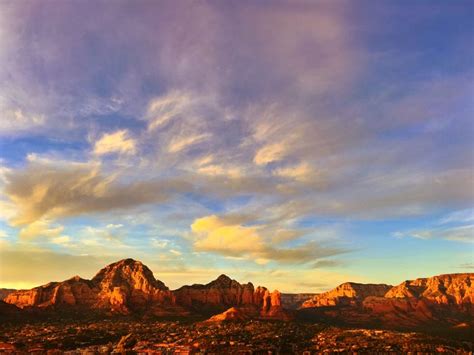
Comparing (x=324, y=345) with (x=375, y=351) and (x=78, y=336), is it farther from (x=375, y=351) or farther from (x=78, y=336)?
(x=78, y=336)

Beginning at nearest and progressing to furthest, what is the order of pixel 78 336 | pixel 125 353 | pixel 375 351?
1. pixel 125 353
2. pixel 375 351
3. pixel 78 336

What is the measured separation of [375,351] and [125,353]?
96424 mm

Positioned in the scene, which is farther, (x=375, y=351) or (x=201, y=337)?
(x=201, y=337)

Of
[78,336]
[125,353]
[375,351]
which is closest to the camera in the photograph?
[125,353]

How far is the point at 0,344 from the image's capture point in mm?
159125

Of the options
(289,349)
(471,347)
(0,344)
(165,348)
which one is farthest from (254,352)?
(471,347)

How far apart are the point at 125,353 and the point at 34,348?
33.3m

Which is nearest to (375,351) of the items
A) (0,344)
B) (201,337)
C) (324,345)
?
(324,345)

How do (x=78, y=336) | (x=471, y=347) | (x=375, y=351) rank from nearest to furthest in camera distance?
1. (x=375, y=351)
2. (x=78, y=336)
3. (x=471, y=347)

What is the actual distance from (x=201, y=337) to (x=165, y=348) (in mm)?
29621

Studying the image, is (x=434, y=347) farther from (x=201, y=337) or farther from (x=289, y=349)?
(x=201, y=337)

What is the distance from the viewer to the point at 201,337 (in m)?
192

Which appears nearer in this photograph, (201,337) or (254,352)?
(254,352)

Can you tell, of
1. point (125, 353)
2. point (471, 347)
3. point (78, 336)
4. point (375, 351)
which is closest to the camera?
point (125, 353)
